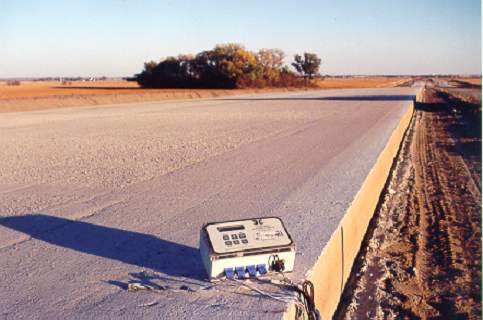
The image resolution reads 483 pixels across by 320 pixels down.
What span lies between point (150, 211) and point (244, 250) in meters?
3.21

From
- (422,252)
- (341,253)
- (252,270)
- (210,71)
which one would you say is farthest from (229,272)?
(210,71)

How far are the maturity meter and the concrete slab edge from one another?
435 millimetres

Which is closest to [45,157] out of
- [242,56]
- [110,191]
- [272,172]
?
[110,191]

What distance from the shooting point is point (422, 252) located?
21.9 ft

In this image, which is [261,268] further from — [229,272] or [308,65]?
[308,65]

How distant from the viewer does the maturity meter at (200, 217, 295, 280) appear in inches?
165

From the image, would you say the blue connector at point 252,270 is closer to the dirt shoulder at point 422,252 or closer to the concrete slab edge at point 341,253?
the concrete slab edge at point 341,253

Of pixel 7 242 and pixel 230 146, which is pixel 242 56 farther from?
pixel 7 242

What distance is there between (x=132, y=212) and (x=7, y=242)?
173cm

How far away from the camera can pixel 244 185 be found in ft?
29.2

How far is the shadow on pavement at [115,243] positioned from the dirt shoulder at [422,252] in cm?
164

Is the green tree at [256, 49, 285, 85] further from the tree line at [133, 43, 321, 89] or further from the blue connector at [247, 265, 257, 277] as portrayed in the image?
the blue connector at [247, 265, 257, 277]

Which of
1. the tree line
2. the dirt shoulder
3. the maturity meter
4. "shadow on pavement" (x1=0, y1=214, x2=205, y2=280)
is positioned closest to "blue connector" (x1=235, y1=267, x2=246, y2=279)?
the maturity meter

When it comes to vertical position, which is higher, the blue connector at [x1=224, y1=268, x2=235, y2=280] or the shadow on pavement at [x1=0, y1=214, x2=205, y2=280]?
the blue connector at [x1=224, y1=268, x2=235, y2=280]
